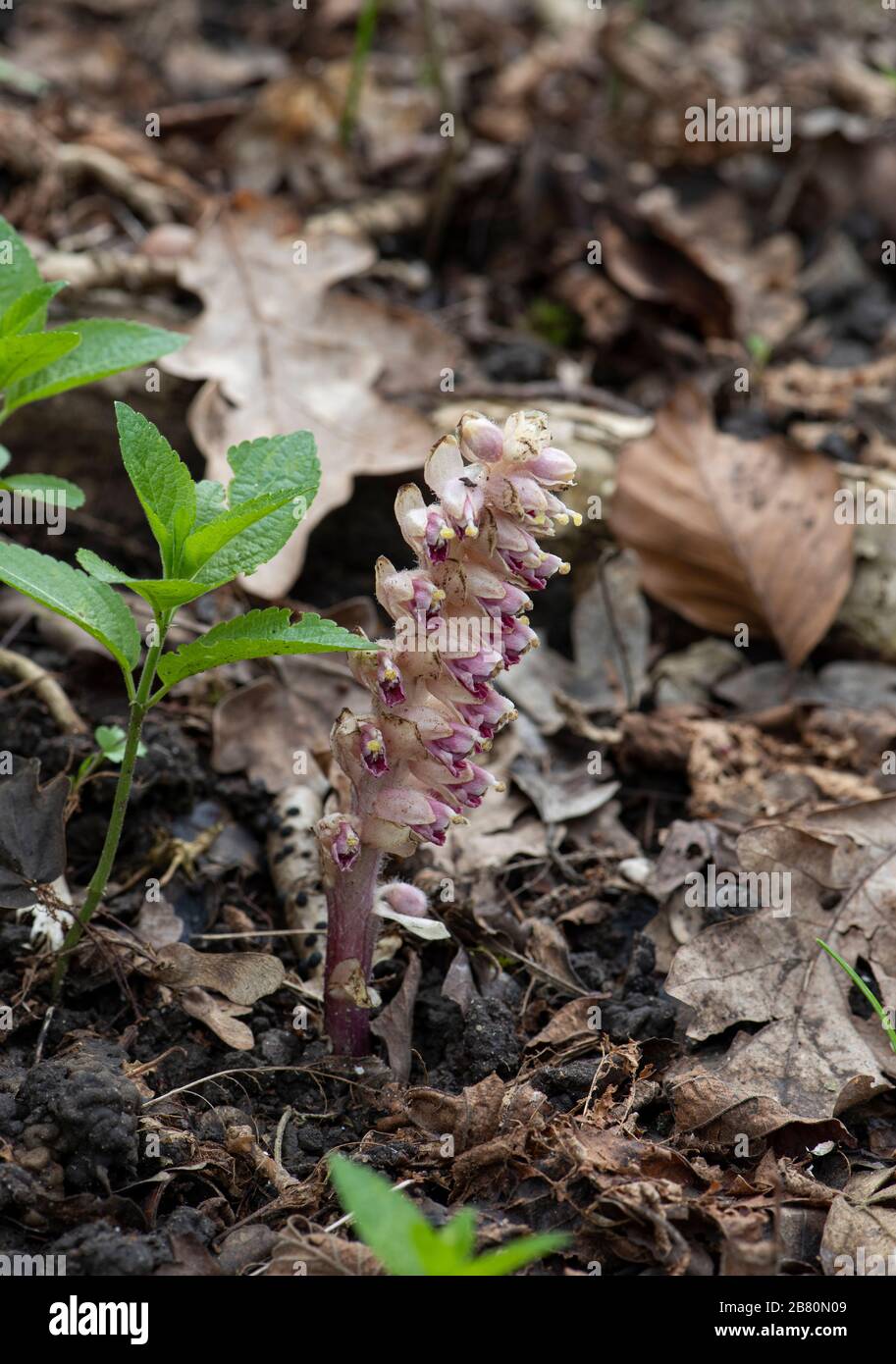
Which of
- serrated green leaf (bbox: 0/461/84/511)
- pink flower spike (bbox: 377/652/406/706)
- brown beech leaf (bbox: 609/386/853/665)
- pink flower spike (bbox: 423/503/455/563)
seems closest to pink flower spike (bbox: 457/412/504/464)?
pink flower spike (bbox: 423/503/455/563)

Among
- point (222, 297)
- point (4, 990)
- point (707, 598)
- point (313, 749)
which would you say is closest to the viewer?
point (4, 990)

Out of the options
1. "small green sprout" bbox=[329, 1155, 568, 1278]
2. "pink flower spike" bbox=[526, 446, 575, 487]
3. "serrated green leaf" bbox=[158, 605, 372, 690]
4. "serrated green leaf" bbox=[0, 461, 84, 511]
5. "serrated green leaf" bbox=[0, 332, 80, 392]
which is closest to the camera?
"small green sprout" bbox=[329, 1155, 568, 1278]

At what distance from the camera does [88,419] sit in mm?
3975

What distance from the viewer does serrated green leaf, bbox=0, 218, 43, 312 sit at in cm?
274

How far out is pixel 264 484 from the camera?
2.35 meters

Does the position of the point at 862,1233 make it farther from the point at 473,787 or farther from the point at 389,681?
the point at 389,681

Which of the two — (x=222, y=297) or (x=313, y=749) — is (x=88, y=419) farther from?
(x=313, y=749)

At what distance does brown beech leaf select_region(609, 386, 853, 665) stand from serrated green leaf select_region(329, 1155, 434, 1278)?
8.14 feet

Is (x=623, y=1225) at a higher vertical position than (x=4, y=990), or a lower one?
lower

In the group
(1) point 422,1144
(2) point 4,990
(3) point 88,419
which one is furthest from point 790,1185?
(3) point 88,419

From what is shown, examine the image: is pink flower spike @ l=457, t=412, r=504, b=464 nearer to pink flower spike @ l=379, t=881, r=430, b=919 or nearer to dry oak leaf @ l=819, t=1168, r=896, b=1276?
pink flower spike @ l=379, t=881, r=430, b=919

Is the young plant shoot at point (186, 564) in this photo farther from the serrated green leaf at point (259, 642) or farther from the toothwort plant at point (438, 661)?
the toothwort plant at point (438, 661)

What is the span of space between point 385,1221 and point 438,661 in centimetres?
98
